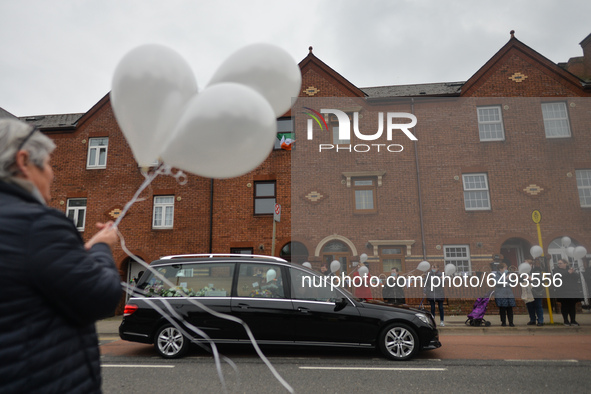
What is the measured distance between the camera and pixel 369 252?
1619cm

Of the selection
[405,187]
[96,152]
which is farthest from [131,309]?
[96,152]

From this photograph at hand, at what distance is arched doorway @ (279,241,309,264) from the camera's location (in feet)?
53.9

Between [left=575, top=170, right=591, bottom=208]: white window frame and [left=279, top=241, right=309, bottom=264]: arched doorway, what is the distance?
37.4 ft

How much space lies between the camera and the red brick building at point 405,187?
1605cm

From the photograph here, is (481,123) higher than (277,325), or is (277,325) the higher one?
(481,123)

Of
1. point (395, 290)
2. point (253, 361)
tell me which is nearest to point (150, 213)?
point (395, 290)

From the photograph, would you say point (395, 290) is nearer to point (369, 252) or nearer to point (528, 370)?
point (369, 252)

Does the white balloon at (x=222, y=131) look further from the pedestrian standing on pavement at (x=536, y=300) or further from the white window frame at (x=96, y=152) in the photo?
the white window frame at (x=96, y=152)

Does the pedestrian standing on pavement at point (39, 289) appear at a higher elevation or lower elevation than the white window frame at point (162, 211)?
lower

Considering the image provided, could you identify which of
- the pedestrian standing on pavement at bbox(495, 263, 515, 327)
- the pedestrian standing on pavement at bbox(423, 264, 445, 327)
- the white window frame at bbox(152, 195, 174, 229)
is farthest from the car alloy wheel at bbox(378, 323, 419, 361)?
the white window frame at bbox(152, 195, 174, 229)

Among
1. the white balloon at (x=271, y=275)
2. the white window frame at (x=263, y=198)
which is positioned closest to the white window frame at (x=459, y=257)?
the white window frame at (x=263, y=198)

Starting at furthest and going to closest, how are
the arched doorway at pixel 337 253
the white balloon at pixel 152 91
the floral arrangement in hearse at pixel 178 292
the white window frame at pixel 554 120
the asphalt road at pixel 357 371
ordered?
1. the white window frame at pixel 554 120
2. the arched doorway at pixel 337 253
3. the floral arrangement in hearse at pixel 178 292
4. the asphalt road at pixel 357 371
5. the white balloon at pixel 152 91

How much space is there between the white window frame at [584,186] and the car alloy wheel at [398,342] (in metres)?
13.5

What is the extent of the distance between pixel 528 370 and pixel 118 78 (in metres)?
6.85
